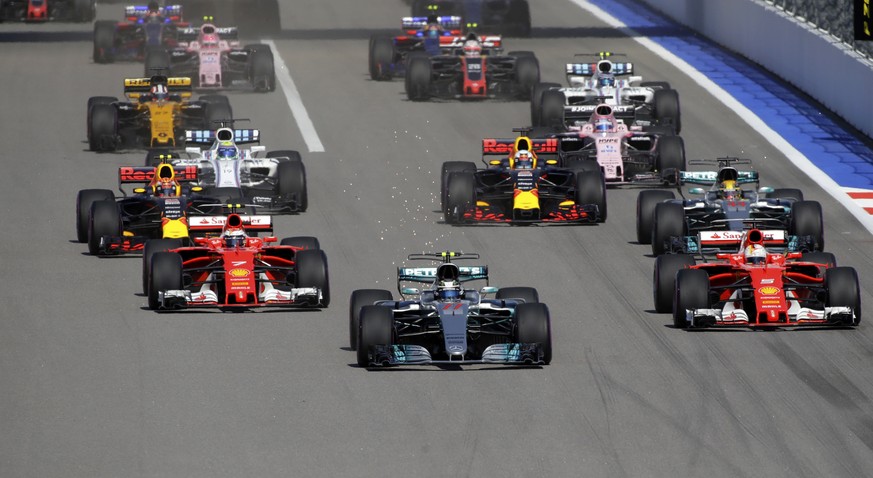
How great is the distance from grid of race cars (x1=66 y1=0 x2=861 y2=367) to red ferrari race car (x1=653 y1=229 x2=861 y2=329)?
0.02 metres

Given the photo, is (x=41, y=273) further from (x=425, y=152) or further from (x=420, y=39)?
(x=420, y=39)

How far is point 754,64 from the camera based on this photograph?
154 feet

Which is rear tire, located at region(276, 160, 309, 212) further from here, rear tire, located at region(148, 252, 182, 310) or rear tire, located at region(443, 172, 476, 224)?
rear tire, located at region(148, 252, 182, 310)

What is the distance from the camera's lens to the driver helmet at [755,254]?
24.0m

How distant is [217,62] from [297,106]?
7.45ft

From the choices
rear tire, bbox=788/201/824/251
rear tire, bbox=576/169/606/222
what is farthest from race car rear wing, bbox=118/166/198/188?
rear tire, bbox=788/201/824/251

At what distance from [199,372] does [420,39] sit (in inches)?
984

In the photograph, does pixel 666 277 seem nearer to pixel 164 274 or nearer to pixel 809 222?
pixel 809 222

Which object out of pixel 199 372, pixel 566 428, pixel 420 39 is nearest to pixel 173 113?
pixel 420 39

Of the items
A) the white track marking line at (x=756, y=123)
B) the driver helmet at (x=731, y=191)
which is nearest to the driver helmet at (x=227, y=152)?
the driver helmet at (x=731, y=191)

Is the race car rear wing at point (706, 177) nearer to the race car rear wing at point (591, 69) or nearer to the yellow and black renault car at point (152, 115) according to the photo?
the race car rear wing at point (591, 69)

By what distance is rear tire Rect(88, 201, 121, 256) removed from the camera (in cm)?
2852

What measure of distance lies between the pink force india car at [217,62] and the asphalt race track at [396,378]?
9097 millimetres

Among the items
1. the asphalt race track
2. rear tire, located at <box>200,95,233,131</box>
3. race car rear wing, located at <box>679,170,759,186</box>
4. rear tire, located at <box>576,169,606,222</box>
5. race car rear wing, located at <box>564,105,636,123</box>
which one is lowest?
the asphalt race track
